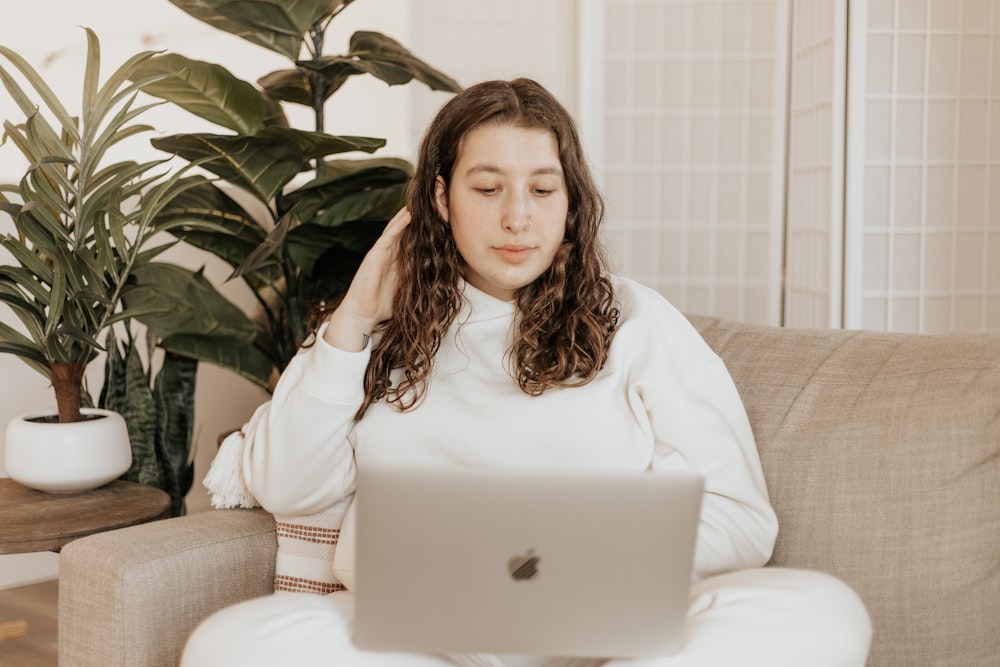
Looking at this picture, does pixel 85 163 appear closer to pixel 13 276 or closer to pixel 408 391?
pixel 13 276

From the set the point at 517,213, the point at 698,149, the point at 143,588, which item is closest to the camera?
the point at 143,588

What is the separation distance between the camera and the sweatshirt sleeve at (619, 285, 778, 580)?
155cm

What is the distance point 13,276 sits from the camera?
203cm

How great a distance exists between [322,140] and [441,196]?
24.4 inches

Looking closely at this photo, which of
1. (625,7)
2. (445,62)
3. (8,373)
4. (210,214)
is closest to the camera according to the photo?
(210,214)

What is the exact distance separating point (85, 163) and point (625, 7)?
1780 millimetres

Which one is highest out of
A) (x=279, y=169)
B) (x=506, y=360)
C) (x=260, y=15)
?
(x=260, y=15)

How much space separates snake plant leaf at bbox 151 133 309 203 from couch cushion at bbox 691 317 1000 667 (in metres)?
1.17

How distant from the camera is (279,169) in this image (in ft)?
7.73

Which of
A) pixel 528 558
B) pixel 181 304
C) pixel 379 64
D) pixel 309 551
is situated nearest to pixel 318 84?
pixel 379 64

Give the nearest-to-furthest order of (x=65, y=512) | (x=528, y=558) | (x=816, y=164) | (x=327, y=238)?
(x=528, y=558)
(x=65, y=512)
(x=327, y=238)
(x=816, y=164)

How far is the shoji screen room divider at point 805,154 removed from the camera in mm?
2818

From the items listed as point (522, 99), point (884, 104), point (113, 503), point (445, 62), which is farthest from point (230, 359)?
point (884, 104)

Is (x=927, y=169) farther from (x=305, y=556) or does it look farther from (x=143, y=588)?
(x=143, y=588)
